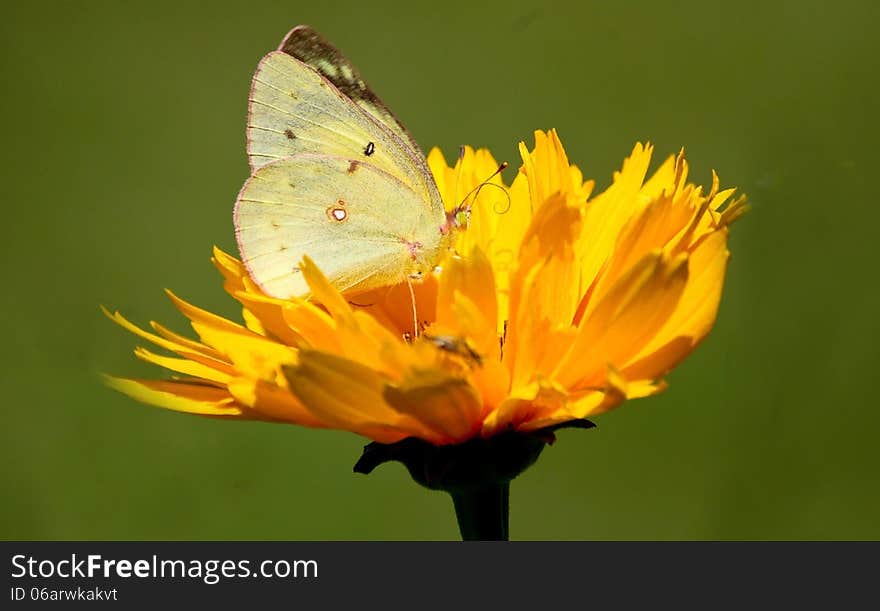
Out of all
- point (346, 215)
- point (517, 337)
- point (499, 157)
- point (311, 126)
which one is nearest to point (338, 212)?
point (346, 215)

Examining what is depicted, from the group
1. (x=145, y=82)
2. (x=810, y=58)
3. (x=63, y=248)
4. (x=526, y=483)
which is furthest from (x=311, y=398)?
(x=145, y=82)

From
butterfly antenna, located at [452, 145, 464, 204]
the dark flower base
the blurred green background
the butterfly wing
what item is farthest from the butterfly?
the blurred green background

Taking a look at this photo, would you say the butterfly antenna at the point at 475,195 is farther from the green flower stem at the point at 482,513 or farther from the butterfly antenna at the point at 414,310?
the green flower stem at the point at 482,513

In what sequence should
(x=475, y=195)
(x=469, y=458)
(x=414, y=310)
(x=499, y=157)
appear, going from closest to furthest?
(x=469, y=458), (x=414, y=310), (x=475, y=195), (x=499, y=157)

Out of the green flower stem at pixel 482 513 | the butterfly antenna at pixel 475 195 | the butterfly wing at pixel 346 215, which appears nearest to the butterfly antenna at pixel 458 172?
the butterfly antenna at pixel 475 195

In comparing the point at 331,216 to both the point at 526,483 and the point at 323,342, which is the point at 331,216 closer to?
the point at 323,342

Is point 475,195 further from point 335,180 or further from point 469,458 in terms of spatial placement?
point 469,458

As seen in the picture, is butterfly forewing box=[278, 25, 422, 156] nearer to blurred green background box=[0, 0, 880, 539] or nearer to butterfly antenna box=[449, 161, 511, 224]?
butterfly antenna box=[449, 161, 511, 224]
